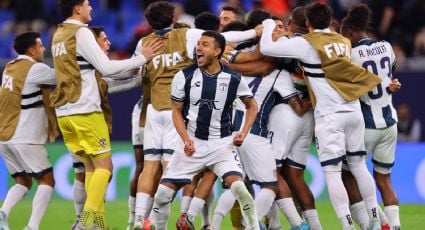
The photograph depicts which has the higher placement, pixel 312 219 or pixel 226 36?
pixel 226 36

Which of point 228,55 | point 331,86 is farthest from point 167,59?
point 331,86

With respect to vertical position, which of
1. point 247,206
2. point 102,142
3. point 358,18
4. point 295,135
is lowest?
point 247,206

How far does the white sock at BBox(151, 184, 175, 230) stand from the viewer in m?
11.5

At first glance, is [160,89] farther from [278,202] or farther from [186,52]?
[278,202]

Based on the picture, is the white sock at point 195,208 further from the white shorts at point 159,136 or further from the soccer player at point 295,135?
the soccer player at point 295,135

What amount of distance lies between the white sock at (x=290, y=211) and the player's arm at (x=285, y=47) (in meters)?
1.48

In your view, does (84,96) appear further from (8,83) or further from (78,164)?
(78,164)

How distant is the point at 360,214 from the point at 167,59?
2.53 meters

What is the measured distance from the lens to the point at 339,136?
11969 millimetres

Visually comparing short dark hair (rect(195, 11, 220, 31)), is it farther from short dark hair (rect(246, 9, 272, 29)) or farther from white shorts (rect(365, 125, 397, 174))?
white shorts (rect(365, 125, 397, 174))

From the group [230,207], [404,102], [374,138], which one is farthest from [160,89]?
[404,102]

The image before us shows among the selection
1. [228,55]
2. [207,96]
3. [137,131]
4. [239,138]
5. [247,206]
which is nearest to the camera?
[247,206]

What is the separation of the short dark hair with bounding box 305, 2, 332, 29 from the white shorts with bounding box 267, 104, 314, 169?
0.93 meters

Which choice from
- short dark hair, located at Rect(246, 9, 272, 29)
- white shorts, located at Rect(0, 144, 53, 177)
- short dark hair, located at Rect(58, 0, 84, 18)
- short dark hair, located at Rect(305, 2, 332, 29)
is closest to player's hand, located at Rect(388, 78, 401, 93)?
short dark hair, located at Rect(305, 2, 332, 29)
